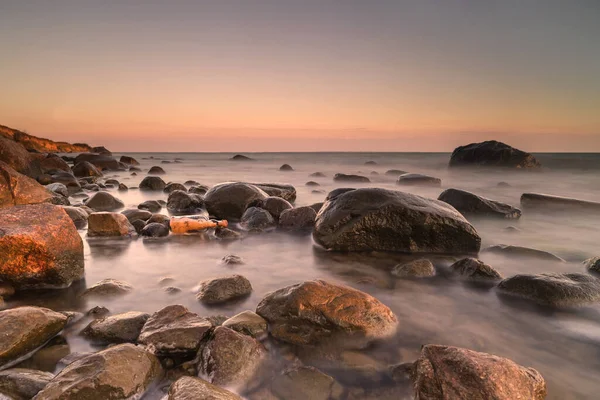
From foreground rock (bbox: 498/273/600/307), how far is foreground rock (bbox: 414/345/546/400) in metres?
1.63

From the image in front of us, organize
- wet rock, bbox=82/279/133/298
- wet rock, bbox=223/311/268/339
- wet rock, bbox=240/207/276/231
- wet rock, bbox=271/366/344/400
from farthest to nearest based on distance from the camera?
wet rock, bbox=240/207/276/231
wet rock, bbox=82/279/133/298
wet rock, bbox=223/311/268/339
wet rock, bbox=271/366/344/400

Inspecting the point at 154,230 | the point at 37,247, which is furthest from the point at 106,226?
the point at 37,247

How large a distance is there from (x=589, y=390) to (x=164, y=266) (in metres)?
4.17

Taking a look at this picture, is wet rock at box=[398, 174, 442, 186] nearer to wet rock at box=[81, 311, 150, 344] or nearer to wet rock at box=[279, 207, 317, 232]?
wet rock at box=[279, 207, 317, 232]

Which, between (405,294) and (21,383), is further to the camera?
(405,294)

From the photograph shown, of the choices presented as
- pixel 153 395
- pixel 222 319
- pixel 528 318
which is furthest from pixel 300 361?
pixel 528 318

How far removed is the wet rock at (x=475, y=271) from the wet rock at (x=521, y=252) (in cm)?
124

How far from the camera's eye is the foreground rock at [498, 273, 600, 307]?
341cm

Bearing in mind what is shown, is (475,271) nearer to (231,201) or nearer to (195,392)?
(195,392)

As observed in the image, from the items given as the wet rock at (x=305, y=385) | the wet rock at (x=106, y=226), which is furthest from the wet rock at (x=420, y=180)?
the wet rock at (x=305, y=385)

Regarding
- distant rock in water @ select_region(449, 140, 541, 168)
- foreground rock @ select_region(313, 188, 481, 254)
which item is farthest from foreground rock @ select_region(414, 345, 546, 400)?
distant rock in water @ select_region(449, 140, 541, 168)

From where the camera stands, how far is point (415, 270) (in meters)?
4.25

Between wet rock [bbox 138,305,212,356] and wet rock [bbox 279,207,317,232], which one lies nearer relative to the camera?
wet rock [bbox 138,305,212,356]

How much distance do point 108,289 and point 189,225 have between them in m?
2.57
